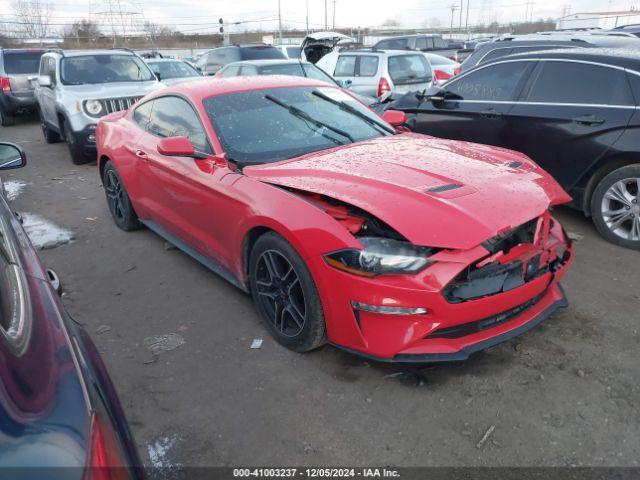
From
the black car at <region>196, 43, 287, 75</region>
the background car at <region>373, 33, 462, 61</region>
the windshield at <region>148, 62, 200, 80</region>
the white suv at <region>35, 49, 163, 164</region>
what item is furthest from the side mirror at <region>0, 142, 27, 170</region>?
the background car at <region>373, 33, 462, 61</region>

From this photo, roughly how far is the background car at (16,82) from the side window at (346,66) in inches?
325

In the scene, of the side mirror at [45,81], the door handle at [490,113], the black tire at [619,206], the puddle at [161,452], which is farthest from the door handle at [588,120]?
the side mirror at [45,81]

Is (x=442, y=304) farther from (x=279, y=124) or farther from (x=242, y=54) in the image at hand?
(x=242, y=54)

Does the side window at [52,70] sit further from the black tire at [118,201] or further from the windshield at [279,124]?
the windshield at [279,124]

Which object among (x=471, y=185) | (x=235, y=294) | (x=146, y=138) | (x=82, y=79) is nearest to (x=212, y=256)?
(x=235, y=294)

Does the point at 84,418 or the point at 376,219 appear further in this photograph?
the point at 376,219

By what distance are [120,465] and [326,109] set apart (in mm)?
3431

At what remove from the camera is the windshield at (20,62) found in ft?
45.5

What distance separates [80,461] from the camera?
106 centimetres

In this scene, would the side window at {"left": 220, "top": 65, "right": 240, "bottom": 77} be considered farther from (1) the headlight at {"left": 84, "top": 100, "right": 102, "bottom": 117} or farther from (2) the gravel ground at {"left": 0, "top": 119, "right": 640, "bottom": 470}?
(2) the gravel ground at {"left": 0, "top": 119, "right": 640, "bottom": 470}

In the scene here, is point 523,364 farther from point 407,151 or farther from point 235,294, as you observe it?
point 235,294

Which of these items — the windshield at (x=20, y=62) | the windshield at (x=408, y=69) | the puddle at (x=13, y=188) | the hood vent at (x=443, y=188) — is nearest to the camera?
the hood vent at (x=443, y=188)

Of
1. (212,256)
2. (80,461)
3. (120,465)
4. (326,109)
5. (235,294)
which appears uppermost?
(326,109)

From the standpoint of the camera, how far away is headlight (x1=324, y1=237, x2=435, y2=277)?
2.56 meters
